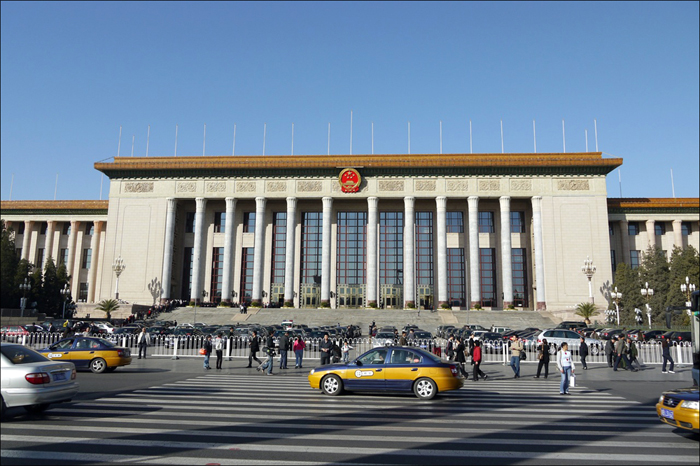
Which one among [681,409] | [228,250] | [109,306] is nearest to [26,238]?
[109,306]

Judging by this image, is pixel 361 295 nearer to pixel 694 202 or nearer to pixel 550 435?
pixel 694 202

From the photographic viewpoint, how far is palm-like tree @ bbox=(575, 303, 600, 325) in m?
52.9

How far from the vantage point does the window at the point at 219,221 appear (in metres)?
70.2

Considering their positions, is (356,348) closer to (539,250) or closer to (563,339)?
(563,339)

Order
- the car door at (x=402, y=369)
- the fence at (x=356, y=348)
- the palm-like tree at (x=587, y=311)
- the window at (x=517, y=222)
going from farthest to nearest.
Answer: the window at (x=517, y=222), the palm-like tree at (x=587, y=311), the fence at (x=356, y=348), the car door at (x=402, y=369)

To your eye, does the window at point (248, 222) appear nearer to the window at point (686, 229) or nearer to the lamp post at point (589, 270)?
the lamp post at point (589, 270)

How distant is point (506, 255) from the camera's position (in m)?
62.2

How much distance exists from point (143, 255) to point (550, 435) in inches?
2497

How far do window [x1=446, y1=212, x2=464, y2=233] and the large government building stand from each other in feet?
0.48

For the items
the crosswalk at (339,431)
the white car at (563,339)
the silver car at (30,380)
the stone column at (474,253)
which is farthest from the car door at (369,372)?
the stone column at (474,253)

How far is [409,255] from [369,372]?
48768mm

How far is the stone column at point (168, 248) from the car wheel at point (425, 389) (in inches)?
A: 2153

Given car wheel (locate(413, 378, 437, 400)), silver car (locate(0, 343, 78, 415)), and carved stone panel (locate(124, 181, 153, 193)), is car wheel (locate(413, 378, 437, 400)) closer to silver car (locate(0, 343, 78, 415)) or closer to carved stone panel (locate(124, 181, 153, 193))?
silver car (locate(0, 343, 78, 415))

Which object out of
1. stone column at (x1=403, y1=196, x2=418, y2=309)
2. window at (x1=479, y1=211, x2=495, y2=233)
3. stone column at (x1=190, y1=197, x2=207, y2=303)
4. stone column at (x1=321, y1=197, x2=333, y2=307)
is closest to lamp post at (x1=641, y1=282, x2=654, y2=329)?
window at (x1=479, y1=211, x2=495, y2=233)
